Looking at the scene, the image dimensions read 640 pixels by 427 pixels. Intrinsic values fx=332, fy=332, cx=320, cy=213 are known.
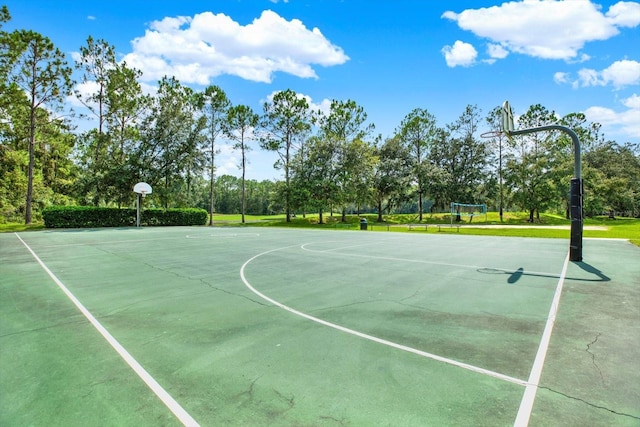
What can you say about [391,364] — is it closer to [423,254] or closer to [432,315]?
[432,315]

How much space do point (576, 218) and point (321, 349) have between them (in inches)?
435

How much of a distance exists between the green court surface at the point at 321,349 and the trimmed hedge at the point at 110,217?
24.1 meters

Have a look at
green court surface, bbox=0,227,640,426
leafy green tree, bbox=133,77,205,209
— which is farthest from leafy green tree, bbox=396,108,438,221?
green court surface, bbox=0,227,640,426

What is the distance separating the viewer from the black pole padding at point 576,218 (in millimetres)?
10953

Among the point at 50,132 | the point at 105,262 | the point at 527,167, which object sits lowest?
the point at 105,262

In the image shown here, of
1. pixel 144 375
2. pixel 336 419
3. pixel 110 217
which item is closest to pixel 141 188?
pixel 110 217

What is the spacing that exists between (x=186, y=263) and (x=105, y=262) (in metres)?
2.82

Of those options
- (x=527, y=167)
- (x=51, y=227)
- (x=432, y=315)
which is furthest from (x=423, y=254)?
(x=527, y=167)

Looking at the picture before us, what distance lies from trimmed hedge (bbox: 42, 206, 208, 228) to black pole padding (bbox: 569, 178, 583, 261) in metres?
34.4

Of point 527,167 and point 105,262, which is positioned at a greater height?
point 527,167

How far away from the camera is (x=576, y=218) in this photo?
11.1 meters

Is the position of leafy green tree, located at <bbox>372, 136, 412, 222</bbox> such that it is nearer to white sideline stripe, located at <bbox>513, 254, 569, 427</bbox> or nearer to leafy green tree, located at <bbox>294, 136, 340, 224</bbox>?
leafy green tree, located at <bbox>294, 136, 340, 224</bbox>

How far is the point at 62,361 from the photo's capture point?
4.00m

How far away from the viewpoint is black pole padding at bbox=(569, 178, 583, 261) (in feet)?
35.9
